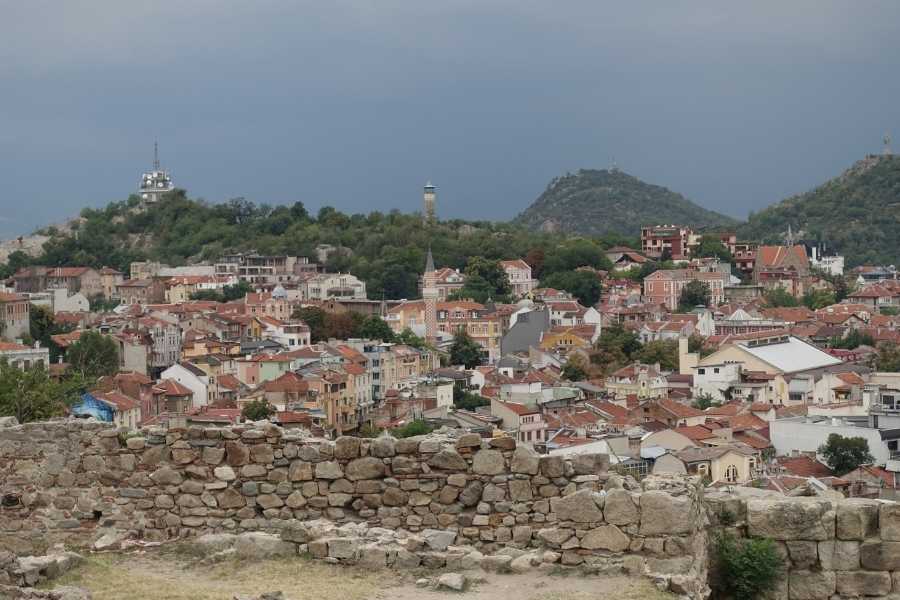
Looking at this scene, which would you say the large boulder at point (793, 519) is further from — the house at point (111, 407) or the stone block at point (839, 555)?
the house at point (111, 407)

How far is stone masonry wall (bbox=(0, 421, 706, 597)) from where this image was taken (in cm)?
604

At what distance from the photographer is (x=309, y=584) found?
588cm

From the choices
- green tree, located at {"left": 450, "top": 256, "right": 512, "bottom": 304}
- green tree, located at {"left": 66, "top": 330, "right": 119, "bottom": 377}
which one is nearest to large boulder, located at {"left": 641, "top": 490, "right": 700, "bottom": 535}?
green tree, located at {"left": 66, "top": 330, "right": 119, "bottom": 377}

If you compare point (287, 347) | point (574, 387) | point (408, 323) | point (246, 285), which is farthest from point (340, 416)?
point (246, 285)

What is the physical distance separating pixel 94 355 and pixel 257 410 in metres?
17.2

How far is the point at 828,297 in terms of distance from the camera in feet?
280

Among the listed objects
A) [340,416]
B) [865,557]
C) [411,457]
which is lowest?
[340,416]

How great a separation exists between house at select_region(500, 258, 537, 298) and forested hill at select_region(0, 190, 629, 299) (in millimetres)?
3611

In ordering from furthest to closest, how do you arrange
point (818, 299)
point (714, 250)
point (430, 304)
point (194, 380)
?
point (714, 250), point (818, 299), point (430, 304), point (194, 380)

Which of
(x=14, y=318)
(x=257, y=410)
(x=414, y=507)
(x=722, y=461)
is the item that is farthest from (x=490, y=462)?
(x=14, y=318)

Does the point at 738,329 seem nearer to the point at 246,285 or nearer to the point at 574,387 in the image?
the point at 574,387

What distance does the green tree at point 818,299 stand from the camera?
83.9m

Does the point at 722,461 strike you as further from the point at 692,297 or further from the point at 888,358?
the point at 692,297

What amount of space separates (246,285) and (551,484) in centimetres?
7980
